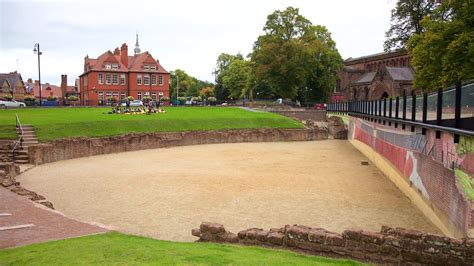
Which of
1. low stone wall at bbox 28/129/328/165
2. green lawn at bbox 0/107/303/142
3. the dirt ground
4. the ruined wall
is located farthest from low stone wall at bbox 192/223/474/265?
green lawn at bbox 0/107/303/142

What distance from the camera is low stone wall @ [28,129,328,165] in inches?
960

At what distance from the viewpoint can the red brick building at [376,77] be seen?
69250 mm

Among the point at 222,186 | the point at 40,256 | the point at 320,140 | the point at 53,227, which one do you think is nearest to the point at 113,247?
the point at 40,256

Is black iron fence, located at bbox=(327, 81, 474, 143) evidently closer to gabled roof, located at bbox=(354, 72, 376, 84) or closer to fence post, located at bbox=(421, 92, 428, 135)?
fence post, located at bbox=(421, 92, 428, 135)

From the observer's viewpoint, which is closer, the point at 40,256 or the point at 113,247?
the point at 40,256

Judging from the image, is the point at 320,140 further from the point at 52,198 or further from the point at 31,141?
the point at 52,198

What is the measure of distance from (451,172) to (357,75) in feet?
267

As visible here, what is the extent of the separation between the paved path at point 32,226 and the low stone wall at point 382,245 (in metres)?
4.19

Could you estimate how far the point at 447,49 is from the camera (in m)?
31.9

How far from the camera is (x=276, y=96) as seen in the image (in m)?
84.1

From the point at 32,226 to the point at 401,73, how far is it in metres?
70.9

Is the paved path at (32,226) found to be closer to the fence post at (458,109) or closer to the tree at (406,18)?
the fence post at (458,109)

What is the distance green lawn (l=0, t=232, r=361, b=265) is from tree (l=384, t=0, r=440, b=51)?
48208 millimetres

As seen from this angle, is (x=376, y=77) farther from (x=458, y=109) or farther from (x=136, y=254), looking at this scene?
(x=136, y=254)
